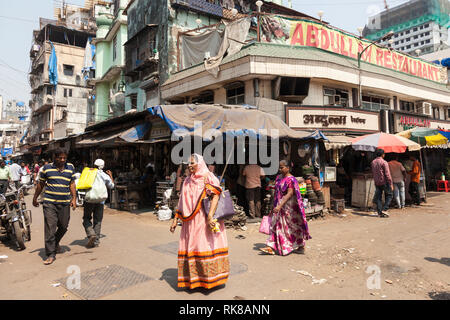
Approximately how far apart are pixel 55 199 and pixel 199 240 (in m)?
2.98

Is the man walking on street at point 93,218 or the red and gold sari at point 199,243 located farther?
the man walking on street at point 93,218

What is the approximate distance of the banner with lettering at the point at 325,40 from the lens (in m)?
14.5

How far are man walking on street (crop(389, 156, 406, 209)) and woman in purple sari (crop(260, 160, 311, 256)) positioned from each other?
250 inches

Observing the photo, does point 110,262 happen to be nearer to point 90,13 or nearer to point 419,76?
point 419,76

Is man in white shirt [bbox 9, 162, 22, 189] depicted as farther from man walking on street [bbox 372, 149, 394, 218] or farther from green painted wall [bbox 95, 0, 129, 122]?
man walking on street [bbox 372, 149, 394, 218]

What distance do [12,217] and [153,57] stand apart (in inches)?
566

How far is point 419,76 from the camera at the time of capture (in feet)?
63.8

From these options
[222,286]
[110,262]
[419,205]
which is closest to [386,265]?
[222,286]

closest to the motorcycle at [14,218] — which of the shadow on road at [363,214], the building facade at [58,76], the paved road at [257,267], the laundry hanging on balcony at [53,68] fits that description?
the paved road at [257,267]

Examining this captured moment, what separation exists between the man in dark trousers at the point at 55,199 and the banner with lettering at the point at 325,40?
12.1m

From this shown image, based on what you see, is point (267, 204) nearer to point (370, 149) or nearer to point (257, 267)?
point (370, 149)

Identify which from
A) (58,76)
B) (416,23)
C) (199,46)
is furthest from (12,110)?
(416,23)

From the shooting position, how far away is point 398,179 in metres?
10.2

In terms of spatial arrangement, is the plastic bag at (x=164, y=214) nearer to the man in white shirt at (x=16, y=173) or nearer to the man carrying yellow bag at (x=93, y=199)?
the man carrying yellow bag at (x=93, y=199)
